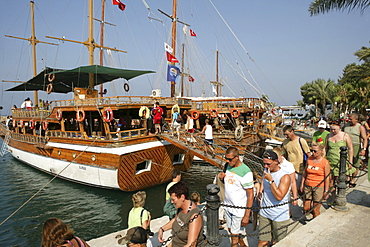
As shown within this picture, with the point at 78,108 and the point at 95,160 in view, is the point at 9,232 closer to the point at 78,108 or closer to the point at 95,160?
the point at 95,160

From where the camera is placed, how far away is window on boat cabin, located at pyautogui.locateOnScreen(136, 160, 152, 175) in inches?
492

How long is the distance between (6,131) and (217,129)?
20710 mm

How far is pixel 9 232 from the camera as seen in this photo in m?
9.01

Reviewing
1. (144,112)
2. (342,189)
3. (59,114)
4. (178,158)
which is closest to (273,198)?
(342,189)

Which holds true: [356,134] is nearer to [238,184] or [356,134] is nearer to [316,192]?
[316,192]

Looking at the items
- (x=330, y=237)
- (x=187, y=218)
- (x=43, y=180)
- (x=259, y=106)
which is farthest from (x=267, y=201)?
(x=259, y=106)

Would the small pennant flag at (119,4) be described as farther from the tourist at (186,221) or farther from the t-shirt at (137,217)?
the tourist at (186,221)

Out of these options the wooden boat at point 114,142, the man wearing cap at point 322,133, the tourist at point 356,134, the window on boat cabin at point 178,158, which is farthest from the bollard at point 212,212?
the window on boat cabin at point 178,158

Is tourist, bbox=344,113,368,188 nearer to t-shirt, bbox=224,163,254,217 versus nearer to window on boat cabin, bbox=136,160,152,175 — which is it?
t-shirt, bbox=224,163,254,217

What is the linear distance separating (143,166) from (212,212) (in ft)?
33.3

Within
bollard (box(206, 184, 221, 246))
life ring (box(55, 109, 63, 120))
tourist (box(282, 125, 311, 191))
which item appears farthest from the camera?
life ring (box(55, 109, 63, 120))

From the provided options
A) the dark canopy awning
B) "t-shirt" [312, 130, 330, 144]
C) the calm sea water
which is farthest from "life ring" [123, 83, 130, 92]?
"t-shirt" [312, 130, 330, 144]

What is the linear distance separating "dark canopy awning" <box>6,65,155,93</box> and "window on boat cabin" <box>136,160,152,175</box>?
613 cm

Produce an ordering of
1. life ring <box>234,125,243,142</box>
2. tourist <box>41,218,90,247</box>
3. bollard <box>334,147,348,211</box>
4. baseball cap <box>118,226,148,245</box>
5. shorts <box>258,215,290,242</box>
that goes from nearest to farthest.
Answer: tourist <box>41,218,90,247</box> < baseball cap <box>118,226,148,245</box> < shorts <box>258,215,290,242</box> < bollard <box>334,147,348,211</box> < life ring <box>234,125,243,142</box>
